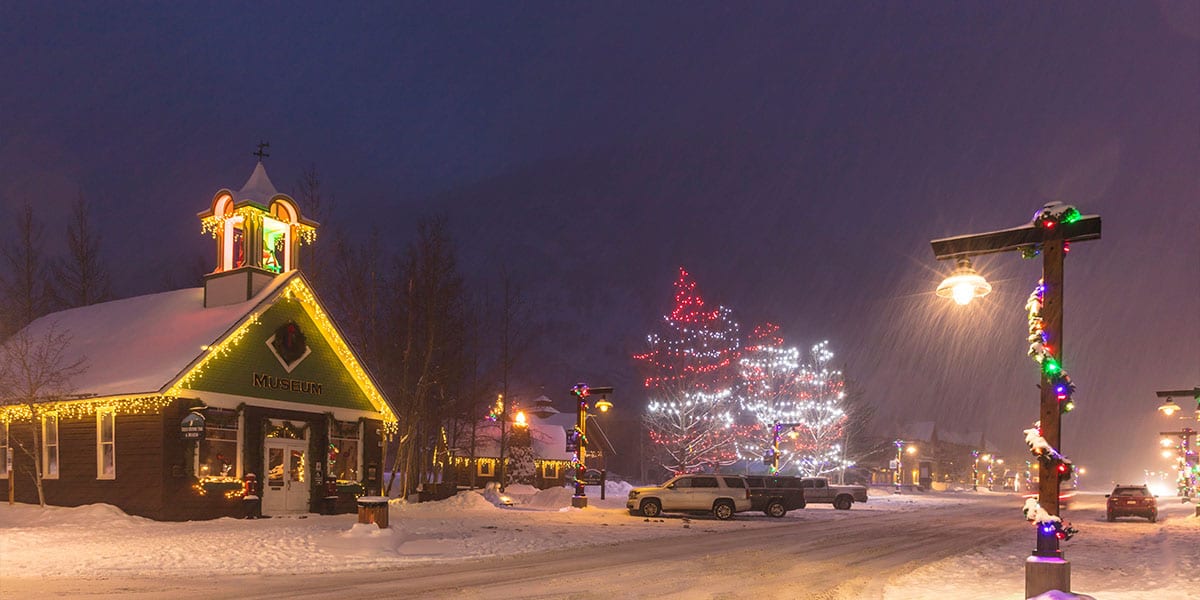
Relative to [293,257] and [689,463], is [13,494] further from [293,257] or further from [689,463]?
[689,463]

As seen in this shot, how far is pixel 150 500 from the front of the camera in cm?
2347

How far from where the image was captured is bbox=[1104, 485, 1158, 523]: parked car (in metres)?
36.6

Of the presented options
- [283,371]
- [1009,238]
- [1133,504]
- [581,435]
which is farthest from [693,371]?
[1009,238]

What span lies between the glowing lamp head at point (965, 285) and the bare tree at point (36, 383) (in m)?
24.7

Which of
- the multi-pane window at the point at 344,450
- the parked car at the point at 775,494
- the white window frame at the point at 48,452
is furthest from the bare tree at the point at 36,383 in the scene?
the parked car at the point at 775,494

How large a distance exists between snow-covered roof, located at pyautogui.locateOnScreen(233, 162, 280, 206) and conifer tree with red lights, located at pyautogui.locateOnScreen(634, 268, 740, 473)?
27.5m

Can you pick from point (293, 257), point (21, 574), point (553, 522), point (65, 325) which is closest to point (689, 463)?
point (553, 522)

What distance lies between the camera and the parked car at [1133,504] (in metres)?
36.6

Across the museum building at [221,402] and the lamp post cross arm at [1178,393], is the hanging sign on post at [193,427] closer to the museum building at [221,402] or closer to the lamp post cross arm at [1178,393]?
the museum building at [221,402]

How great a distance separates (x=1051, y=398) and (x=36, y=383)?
84.7 feet

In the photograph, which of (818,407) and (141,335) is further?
(818,407)

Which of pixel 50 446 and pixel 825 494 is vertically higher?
pixel 50 446

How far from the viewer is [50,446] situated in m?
26.2

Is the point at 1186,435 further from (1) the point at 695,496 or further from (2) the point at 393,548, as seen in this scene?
(2) the point at 393,548
